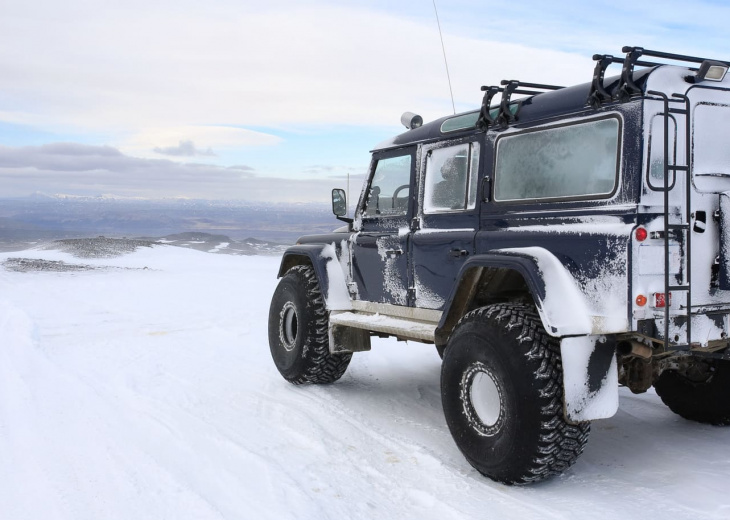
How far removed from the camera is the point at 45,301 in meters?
12.6

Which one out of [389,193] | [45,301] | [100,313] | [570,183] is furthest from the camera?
[45,301]

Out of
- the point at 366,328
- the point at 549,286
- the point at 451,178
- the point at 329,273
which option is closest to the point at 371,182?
the point at 329,273

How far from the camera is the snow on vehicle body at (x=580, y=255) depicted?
4055 mm

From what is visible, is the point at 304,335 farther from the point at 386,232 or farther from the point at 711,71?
the point at 711,71

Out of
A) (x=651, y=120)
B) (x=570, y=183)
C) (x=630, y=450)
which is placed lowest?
(x=630, y=450)

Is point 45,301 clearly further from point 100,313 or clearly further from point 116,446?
point 116,446

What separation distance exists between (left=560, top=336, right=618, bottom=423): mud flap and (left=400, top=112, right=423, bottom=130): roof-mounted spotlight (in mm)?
2856

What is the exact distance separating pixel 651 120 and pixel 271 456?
3.21m

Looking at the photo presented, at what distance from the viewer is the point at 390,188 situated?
631 centimetres

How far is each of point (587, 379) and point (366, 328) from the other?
2.33 m

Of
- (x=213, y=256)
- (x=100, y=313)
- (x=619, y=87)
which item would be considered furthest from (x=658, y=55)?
(x=213, y=256)

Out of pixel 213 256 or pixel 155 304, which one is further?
pixel 213 256

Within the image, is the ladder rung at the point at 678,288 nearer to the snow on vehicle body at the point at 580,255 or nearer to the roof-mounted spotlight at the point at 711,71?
the snow on vehicle body at the point at 580,255

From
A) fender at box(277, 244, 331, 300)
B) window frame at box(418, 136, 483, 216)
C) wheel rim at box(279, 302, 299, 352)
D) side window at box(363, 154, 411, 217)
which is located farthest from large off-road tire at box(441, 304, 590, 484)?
wheel rim at box(279, 302, 299, 352)
